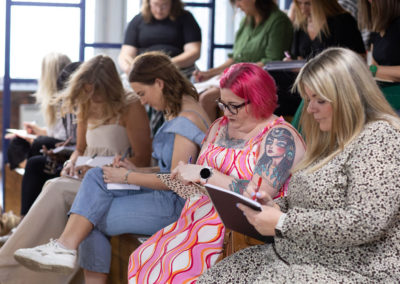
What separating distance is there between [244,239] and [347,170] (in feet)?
1.99

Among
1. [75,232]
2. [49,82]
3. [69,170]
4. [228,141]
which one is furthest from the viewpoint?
[49,82]

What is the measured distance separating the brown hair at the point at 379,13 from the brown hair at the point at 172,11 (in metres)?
1.74

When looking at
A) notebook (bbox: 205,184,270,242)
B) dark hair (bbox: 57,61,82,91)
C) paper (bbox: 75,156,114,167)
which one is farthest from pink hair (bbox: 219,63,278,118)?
dark hair (bbox: 57,61,82,91)

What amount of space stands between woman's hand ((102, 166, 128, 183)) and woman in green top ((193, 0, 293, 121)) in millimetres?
1054

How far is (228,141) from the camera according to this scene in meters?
2.76

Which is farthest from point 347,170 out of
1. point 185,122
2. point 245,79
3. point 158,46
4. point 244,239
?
point 158,46

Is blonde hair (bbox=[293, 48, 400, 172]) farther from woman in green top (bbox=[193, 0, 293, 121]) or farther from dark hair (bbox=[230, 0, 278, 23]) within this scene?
dark hair (bbox=[230, 0, 278, 23])

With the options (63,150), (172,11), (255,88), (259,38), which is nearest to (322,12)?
(259,38)

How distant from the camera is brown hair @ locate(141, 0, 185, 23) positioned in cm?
482

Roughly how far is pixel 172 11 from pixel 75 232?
7.22 feet

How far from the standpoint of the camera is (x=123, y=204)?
3.17m

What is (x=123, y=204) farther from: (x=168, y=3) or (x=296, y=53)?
(x=168, y=3)

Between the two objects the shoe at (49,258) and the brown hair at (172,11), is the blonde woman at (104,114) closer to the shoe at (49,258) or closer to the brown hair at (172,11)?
the shoe at (49,258)

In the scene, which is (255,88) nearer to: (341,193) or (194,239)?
(194,239)
